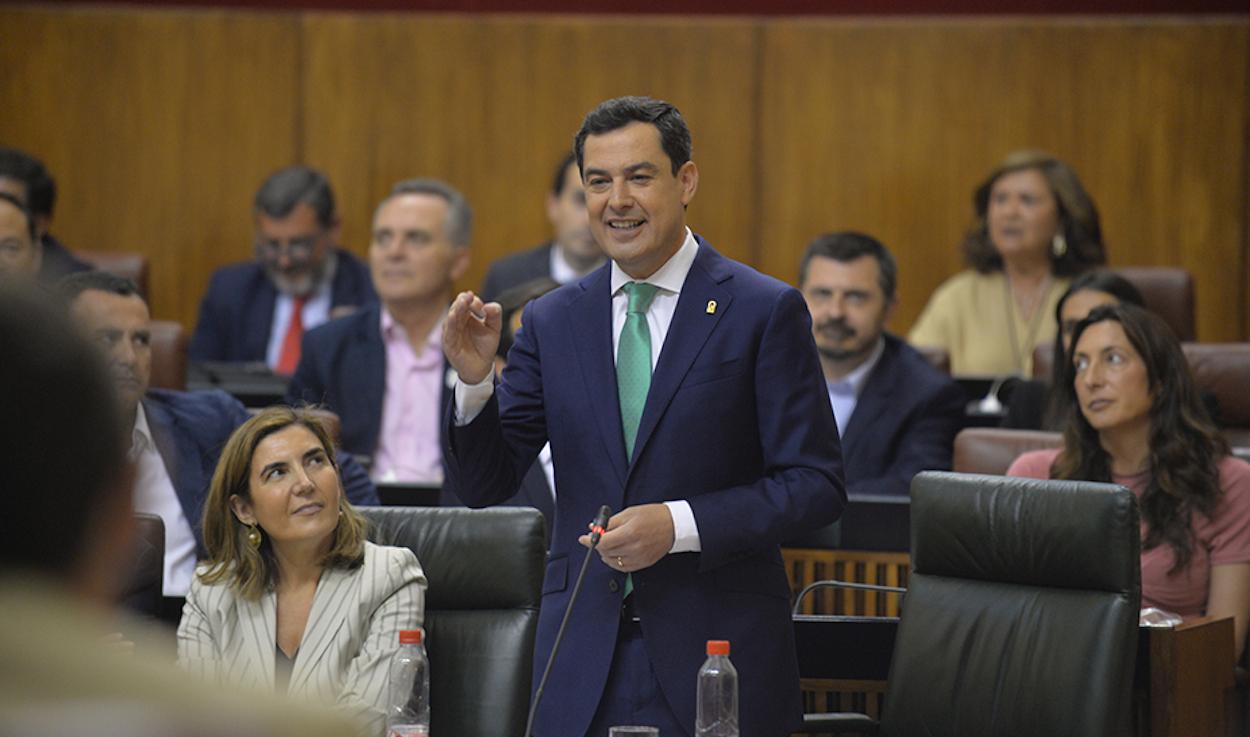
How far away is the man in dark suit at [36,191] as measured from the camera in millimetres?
5215

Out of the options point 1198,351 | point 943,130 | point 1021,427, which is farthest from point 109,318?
point 943,130

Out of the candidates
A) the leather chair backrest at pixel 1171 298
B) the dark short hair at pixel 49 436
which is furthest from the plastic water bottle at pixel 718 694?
the leather chair backrest at pixel 1171 298

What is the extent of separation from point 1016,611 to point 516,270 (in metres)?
3.17

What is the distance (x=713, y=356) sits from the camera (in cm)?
251

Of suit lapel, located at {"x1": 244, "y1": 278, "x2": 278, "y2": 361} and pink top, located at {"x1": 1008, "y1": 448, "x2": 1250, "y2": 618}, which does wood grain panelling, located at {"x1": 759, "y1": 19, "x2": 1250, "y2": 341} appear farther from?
pink top, located at {"x1": 1008, "y1": 448, "x2": 1250, "y2": 618}

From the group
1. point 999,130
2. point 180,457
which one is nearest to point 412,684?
point 180,457

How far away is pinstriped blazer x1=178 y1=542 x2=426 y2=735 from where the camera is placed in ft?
9.39

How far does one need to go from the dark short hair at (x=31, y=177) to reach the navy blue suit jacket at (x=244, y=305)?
75 cm

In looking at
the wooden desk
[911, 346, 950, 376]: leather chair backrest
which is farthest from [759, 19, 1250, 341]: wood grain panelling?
the wooden desk

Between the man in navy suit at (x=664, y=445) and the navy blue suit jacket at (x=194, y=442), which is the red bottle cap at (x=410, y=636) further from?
the navy blue suit jacket at (x=194, y=442)

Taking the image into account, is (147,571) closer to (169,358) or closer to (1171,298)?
(169,358)

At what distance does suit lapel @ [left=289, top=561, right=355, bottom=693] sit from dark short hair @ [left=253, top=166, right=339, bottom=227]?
3069 millimetres

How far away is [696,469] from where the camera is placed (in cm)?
251

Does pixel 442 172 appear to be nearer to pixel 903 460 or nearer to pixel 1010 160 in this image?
pixel 1010 160
